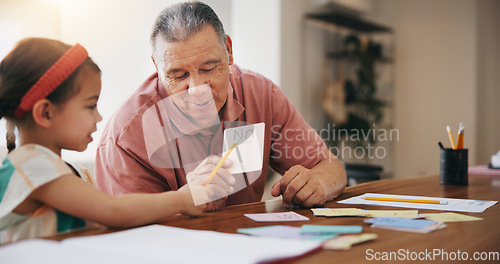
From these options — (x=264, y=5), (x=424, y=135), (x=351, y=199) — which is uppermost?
(x=264, y=5)

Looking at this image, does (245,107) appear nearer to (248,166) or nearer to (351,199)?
(248,166)

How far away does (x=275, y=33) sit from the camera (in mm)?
3652

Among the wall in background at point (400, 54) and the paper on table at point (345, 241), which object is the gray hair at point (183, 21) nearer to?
the paper on table at point (345, 241)

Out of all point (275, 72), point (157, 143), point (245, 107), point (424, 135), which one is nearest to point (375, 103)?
point (424, 135)

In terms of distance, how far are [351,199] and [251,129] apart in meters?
0.43

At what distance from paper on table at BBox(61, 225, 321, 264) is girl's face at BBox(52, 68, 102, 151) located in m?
0.21

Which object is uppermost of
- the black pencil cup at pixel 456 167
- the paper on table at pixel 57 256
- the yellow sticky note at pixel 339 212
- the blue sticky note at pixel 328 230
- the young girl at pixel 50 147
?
the young girl at pixel 50 147

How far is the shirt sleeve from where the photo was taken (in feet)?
5.10

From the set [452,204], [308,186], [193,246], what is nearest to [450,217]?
[452,204]

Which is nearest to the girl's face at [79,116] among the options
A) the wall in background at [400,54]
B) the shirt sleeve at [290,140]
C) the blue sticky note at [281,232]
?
the blue sticky note at [281,232]

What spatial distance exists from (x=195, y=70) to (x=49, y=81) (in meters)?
0.50

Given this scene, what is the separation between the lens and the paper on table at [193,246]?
0.60 meters

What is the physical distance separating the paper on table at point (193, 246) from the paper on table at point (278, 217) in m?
0.18

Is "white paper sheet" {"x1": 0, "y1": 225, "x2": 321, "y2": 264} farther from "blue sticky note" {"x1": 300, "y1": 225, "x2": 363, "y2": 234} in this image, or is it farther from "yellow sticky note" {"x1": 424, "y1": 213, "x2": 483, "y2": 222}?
"yellow sticky note" {"x1": 424, "y1": 213, "x2": 483, "y2": 222}
